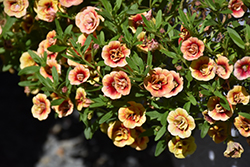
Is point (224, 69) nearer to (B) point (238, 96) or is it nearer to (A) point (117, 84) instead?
(B) point (238, 96)

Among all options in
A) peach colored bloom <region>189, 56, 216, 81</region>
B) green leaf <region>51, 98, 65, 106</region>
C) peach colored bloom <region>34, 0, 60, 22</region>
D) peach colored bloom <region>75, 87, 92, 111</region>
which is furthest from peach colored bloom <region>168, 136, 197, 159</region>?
peach colored bloom <region>34, 0, 60, 22</region>

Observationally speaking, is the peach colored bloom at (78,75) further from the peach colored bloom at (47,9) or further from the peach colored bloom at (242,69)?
the peach colored bloom at (242,69)

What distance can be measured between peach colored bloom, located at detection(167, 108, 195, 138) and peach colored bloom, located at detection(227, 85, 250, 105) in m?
0.21

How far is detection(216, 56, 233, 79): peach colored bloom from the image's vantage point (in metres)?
1.27

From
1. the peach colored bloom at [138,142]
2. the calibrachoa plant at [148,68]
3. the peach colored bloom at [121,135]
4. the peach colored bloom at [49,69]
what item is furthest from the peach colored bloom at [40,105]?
the peach colored bloom at [138,142]

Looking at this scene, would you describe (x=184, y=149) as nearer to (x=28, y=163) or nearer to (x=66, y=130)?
(x=66, y=130)

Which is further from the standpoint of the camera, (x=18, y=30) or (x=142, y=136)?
(x=18, y=30)

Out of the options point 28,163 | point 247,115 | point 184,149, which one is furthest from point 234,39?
point 28,163

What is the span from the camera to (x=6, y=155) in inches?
104

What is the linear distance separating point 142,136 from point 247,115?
0.54m

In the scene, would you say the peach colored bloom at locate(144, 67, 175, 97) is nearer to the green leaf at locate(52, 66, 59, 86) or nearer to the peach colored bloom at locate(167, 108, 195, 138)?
the peach colored bloom at locate(167, 108, 195, 138)

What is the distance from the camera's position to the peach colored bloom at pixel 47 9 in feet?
5.15

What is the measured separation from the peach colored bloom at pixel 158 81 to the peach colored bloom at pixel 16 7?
2.77ft

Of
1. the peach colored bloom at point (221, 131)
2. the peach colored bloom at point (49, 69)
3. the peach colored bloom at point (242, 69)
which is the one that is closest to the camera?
the peach colored bloom at point (242, 69)
